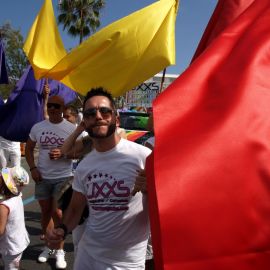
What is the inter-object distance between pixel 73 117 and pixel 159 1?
6.53 feet

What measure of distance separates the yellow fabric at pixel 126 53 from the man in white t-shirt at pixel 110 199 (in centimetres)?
135

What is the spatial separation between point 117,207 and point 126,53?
1.99 m

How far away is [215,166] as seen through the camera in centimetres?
146

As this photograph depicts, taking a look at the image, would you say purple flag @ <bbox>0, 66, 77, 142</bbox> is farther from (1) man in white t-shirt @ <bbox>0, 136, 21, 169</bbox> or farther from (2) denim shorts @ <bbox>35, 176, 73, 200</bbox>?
(1) man in white t-shirt @ <bbox>0, 136, 21, 169</bbox>

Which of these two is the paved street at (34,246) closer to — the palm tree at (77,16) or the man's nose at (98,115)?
the man's nose at (98,115)

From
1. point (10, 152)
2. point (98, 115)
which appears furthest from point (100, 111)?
point (10, 152)

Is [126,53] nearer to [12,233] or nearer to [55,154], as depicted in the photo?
[55,154]

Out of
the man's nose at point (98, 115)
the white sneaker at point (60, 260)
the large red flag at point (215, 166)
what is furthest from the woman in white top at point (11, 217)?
the large red flag at point (215, 166)

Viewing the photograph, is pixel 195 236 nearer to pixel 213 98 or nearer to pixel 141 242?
pixel 213 98

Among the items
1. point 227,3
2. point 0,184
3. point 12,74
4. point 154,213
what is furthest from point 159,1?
point 12,74

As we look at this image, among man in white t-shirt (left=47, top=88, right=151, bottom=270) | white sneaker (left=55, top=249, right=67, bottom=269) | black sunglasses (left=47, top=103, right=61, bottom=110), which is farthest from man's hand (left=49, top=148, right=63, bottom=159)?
man in white t-shirt (left=47, top=88, right=151, bottom=270)

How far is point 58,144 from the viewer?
4.72 m

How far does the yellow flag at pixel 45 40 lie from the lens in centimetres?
498

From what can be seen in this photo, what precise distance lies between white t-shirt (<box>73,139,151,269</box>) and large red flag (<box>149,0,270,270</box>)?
95cm
